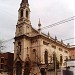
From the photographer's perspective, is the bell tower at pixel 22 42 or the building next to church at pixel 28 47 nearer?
the building next to church at pixel 28 47

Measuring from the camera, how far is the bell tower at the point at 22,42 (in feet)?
157

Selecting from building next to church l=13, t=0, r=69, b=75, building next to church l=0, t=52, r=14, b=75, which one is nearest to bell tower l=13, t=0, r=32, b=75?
building next to church l=13, t=0, r=69, b=75

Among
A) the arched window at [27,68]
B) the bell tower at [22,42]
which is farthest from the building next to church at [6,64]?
the arched window at [27,68]

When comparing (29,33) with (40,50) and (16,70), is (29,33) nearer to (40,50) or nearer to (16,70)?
(40,50)

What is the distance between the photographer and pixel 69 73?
1368 centimetres

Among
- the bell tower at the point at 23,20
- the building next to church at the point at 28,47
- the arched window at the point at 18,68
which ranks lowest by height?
the arched window at the point at 18,68

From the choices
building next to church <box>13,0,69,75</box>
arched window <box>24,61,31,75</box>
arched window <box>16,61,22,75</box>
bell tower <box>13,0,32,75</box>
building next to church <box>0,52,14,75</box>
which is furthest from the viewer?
building next to church <box>0,52,14,75</box>

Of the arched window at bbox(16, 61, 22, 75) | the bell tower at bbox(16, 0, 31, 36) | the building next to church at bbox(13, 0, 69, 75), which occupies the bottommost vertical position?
the arched window at bbox(16, 61, 22, 75)

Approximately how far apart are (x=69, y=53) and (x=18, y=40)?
20.2 m

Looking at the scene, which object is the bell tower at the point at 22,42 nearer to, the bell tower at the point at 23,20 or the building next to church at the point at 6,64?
the bell tower at the point at 23,20

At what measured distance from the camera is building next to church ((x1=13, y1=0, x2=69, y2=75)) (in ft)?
156

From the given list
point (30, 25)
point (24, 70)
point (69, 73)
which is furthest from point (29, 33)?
point (69, 73)

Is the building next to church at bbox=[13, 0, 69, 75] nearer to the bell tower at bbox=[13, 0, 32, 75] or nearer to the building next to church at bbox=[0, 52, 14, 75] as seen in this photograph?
the bell tower at bbox=[13, 0, 32, 75]

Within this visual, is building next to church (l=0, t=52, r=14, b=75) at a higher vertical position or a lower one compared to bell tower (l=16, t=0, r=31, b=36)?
lower
